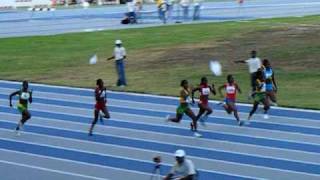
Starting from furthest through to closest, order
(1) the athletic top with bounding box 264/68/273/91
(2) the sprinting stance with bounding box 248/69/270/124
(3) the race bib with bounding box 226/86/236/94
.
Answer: (1) the athletic top with bounding box 264/68/273/91 < (2) the sprinting stance with bounding box 248/69/270/124 < (3) the race bib with bounding box 226/86/236/94

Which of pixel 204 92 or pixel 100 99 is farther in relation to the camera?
pixel 100 99

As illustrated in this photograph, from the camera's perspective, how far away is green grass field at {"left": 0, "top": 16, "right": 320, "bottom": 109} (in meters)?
23.6

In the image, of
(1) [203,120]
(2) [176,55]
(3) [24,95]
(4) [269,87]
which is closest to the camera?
(3) [24,95]

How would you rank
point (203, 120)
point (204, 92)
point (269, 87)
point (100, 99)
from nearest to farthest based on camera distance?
1. point (204, 92)
2. point (100, 99)
3. point (203, 120)
4. point (269, 87)

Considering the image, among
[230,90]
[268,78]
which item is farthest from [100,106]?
[268,78]

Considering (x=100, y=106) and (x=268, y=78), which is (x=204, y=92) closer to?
(x=100, y=106)

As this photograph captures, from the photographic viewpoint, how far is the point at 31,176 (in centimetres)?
1414

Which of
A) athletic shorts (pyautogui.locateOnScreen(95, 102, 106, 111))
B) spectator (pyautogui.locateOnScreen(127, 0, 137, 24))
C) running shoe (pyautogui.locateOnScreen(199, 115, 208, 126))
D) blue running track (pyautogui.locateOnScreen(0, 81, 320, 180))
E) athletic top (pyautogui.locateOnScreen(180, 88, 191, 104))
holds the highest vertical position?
spectator (pyautogui.locateOnScreen(127, 0, 137, 24))

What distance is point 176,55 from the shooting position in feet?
95.7

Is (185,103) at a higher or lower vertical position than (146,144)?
higher

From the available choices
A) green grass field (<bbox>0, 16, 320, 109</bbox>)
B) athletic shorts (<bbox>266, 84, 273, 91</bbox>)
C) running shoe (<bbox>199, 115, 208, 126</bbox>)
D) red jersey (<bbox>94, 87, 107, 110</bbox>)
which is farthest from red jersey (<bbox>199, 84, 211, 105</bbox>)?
green grass field (<bbox>0, 16, 320, 109</bbox>)

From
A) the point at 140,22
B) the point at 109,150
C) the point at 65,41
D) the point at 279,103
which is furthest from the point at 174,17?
the point at 109,150

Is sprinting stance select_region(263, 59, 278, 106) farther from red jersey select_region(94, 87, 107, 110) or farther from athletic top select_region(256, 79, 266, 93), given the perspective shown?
red jersey select_region(94, 87, 107, 110)

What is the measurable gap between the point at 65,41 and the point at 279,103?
56.5ft
